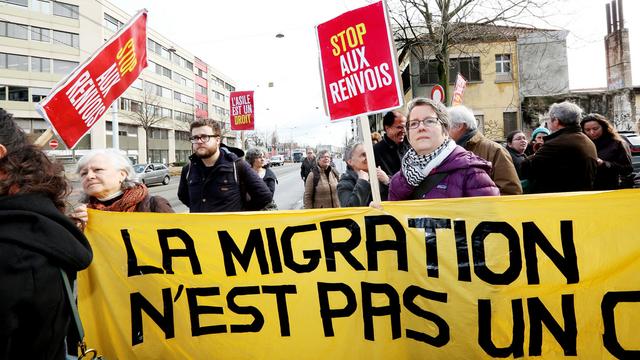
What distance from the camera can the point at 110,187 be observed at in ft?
8.88

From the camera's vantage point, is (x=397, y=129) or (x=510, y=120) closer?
(x=397, y=129)

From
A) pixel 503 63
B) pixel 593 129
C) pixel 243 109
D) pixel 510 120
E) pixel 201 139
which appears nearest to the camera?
pixel 201 139

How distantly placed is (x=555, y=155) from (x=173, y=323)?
3749 millimetres

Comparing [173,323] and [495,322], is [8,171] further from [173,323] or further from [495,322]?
[495,322]

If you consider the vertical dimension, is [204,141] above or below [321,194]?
above

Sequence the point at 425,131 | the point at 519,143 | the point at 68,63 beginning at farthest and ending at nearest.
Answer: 1. the point at 68,63
2. the point at 519,143
3. the point at 425,131

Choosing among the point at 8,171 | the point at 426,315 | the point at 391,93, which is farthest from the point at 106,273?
the point at 391,93

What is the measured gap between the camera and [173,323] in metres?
Result: 2.37

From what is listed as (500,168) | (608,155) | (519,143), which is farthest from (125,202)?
(608,155)

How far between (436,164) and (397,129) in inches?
69.5

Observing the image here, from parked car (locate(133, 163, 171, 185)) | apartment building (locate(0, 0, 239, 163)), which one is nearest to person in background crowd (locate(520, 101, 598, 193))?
parked car (locate(133, 163, 171, 185))

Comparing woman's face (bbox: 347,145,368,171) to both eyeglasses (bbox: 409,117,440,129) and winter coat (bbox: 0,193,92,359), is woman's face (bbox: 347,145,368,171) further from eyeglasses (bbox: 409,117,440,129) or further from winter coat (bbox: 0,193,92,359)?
winter coat (bbox: 0,193,92,359)

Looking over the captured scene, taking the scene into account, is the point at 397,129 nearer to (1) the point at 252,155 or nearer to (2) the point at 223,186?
(2) the point at 223,186

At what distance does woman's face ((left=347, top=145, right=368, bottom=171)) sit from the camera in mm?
3855
